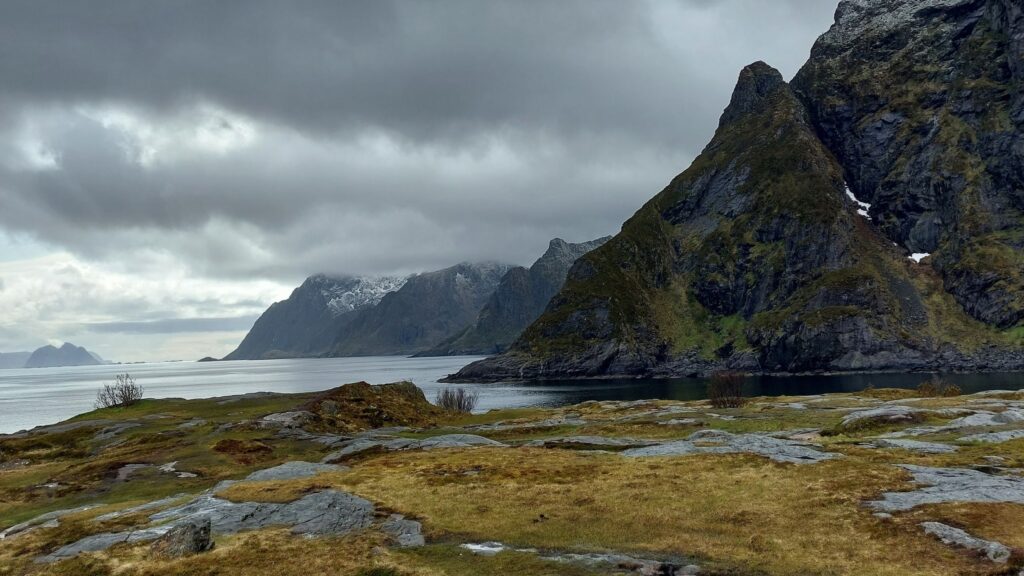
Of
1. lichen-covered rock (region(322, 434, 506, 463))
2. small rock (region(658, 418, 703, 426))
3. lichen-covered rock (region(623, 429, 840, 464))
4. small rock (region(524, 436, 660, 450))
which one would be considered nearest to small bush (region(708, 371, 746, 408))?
small rock (region(658, 418, 703, 426))

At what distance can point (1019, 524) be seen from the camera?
27953 millimetres

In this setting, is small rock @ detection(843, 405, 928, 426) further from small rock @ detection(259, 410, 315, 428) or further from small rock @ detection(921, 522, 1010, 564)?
small rock @ detection(259, 410, 315, 428)

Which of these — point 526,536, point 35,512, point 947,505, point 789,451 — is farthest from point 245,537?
point 789,451

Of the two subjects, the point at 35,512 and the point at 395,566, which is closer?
the point at 395,566

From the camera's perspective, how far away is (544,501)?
1496 inches

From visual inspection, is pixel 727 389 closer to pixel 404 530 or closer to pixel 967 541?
pixel 967 541

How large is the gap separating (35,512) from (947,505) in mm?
59261

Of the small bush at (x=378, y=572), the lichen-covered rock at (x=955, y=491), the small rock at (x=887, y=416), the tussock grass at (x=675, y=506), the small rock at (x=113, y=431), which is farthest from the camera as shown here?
the small rock at (x=113, y=431)

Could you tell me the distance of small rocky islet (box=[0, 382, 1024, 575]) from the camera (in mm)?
27172

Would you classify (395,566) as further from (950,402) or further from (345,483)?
(950,402)

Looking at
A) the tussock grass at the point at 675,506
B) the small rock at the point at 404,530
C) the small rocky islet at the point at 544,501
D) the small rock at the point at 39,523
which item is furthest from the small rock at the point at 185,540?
the small rock at the point at 39,523

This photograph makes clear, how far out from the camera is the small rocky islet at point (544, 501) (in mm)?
27172

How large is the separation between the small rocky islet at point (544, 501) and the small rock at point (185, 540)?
3.7 inches

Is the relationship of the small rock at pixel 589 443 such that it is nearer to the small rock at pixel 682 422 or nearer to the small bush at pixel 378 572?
the small rock at pixel 682 422
